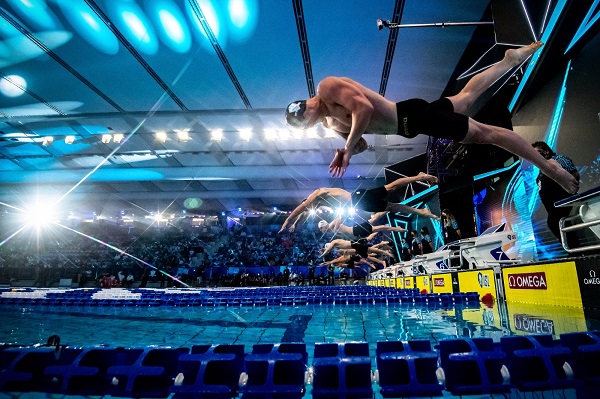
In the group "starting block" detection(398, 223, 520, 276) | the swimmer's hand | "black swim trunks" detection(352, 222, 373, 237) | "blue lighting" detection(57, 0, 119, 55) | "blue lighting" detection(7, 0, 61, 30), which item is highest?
"blue lighting" detection(7, 0, 61, 30)

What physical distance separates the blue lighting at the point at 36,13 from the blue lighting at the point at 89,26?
41 centimetres

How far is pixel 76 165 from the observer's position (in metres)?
17.5

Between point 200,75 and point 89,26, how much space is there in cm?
290

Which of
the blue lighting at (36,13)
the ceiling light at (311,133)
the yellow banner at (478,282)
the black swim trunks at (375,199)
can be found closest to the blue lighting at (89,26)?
the blue lighting at (36,13)

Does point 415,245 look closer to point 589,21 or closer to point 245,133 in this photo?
point 245,133

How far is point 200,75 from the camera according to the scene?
9.68 metres

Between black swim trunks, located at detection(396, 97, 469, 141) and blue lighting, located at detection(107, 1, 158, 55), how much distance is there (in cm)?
722

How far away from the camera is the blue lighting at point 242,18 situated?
7188 millimetres

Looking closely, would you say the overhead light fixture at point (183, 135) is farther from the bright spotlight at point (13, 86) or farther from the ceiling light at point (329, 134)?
the ceiling light at point (329, 134)

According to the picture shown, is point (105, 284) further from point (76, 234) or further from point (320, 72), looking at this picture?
point (320, 72)

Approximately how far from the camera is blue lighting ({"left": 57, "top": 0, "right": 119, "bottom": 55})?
24.3 feet

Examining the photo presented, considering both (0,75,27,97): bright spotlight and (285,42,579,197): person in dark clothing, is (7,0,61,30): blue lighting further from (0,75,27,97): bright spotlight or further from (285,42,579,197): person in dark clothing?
(285,42,579,197): person in dark clothing

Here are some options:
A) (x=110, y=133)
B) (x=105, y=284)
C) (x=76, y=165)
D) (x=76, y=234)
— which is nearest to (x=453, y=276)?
(x=110, y=133)

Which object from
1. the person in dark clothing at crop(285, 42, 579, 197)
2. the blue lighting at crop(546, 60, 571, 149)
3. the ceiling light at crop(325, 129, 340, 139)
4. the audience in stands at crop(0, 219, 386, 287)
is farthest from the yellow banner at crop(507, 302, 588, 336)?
the audience in stands at crop(0, 219, 386, 287)
